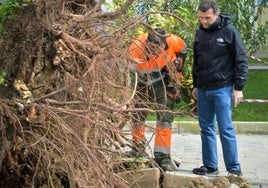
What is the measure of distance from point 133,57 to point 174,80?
0.94 metres

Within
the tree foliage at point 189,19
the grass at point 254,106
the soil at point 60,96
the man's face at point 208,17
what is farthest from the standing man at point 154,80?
the grass at point 254,106

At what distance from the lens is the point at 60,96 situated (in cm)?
493

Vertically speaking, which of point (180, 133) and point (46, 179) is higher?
point (46, 179)

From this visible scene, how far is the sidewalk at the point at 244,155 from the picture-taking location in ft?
25.7

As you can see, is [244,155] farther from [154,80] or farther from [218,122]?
[154,80]

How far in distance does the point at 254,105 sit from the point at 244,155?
413 centimetres

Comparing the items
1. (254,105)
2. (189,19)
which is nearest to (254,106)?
(254,105)

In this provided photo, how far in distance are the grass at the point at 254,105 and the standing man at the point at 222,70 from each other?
5.90 feet

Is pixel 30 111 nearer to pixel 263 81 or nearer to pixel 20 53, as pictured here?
pixel 20 53

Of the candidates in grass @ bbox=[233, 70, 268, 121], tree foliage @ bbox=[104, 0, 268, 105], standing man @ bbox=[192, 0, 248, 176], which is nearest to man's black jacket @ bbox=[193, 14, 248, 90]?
Result: standing man @ bbox=[192, 0, 248, 176]

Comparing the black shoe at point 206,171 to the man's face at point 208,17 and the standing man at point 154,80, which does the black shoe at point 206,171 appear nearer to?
the standing man at point 154,80

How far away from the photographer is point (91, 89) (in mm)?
5000

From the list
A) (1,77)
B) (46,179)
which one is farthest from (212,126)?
(1,77)

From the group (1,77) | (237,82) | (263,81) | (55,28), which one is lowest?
(263,81)
